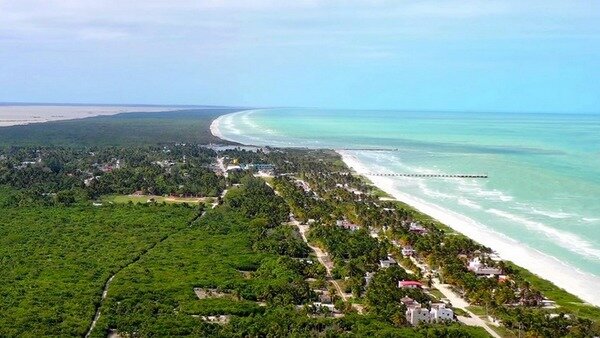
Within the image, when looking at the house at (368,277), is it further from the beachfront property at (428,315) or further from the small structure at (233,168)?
the small structure at (233,168)

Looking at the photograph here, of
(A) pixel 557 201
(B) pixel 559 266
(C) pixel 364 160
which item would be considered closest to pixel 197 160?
(C) pixel 364 160

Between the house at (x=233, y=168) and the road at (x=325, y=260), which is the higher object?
the house at (x=233, y=168)

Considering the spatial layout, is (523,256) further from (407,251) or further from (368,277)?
(368,277)

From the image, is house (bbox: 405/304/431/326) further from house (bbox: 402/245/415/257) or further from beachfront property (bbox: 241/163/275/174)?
beachfront property (bbox: 241/163/275/174)

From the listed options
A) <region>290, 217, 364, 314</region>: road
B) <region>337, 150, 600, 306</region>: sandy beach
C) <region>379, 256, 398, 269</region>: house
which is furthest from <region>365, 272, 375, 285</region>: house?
<region>337, 150, 600, 306</region>: sandy beach

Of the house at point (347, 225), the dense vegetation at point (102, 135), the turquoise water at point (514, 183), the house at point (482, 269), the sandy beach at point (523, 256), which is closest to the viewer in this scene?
the sandy beach at point (523, 256)

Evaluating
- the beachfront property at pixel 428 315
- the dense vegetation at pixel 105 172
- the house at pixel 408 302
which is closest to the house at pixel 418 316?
the beachfront property at pixel 428 315

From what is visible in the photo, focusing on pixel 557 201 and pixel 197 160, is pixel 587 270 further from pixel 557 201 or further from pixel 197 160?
pixel 197 160

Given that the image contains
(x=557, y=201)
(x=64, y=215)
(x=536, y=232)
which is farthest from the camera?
(x=557, y=201)
